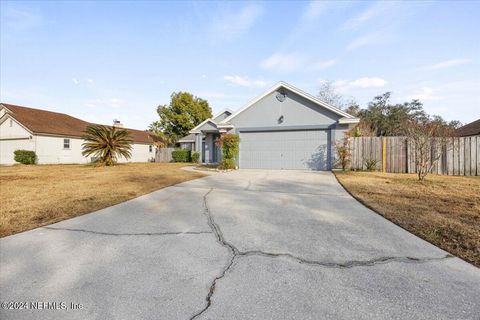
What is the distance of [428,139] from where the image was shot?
9.29 m

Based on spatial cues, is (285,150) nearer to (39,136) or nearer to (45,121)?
(39,136)

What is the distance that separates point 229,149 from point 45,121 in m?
21.1

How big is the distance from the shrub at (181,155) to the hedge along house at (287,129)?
36.0 feet

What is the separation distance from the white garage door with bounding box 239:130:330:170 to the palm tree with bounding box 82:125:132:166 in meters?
10.2

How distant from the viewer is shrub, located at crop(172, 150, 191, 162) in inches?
976

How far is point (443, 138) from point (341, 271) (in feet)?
37.5

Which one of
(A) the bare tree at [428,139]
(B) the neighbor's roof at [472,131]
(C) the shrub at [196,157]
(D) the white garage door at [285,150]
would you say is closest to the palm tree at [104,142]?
(C) the shrub at [196,157]

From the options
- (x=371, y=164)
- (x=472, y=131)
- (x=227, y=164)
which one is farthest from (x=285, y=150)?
(x=472, y=131)

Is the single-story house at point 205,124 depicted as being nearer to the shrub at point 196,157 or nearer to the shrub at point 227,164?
the shrub at point 196,157

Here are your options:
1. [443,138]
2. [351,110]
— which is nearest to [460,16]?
[443,138]

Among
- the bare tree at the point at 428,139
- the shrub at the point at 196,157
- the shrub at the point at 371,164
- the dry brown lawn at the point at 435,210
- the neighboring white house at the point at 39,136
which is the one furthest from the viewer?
the shrub at the point at 196,157

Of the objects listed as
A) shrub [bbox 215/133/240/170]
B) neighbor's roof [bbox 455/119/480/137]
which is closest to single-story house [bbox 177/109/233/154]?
shrub [bbox 215/133/240/170]

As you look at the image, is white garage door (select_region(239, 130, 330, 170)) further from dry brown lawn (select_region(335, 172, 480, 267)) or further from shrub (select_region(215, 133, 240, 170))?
dry brown lawn (select_region(335, 172, 480, 267))

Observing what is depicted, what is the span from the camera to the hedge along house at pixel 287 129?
13039 millimetres
